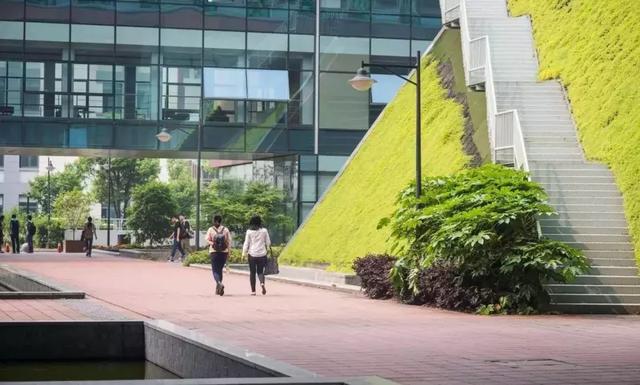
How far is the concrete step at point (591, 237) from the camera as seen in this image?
23.2 meters

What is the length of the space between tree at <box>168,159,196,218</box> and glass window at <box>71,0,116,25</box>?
3356 centimetres

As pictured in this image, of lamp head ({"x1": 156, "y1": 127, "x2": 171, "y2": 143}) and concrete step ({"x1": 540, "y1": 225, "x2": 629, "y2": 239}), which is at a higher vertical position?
lamp head ({"x1": 156, "y1": 127, "x2": 171, "y2": 143})

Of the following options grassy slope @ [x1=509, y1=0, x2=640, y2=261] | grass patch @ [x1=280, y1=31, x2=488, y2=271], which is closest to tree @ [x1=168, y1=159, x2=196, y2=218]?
grass patch @ [x1=280, y1=31, x2=488, y2=271]

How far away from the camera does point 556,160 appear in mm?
26156

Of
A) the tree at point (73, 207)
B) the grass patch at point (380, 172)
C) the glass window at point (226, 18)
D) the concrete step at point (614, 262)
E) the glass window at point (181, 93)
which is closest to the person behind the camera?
the concrete step at point (614, 262)

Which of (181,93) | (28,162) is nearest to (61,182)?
(28,162)

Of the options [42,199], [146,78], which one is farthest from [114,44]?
[42,199]

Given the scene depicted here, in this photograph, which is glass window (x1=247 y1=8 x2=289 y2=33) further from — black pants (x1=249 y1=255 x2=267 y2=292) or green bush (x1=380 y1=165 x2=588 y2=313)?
green bush (x1=380 y1=165 x2=588 y2=313)

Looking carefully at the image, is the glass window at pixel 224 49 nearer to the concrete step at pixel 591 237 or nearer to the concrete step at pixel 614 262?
the concrete step at pixel 591 237

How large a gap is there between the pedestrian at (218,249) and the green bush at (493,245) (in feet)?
13.1

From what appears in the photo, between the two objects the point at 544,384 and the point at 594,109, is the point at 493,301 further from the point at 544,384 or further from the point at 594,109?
the point at 544,384

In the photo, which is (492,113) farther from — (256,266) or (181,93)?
(181,93)

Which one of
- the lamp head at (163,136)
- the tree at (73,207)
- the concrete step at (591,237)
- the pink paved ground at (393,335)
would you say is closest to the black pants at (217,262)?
the pink paved ground at (393,335)

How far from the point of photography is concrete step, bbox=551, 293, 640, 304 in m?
21.5
